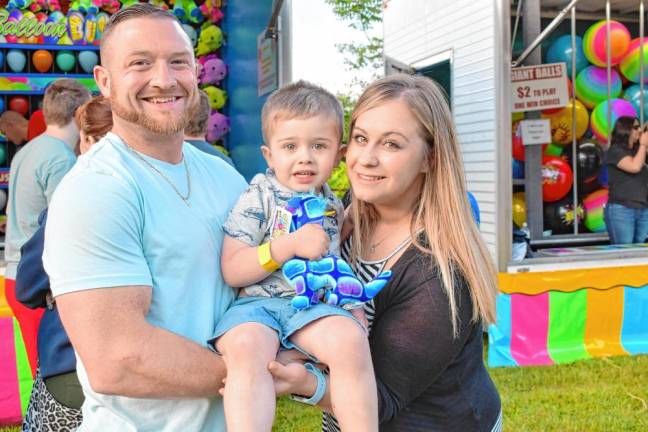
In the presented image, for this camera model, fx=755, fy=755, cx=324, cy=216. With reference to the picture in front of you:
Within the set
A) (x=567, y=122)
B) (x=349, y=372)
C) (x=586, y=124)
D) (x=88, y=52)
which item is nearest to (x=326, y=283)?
(x=349, y=372)

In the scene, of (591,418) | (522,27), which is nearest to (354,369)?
(591,418)

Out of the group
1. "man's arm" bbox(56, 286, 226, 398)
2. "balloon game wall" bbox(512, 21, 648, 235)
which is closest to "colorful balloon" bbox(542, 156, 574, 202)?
"balloon game wall" bbox(512, 21, 648, 235)

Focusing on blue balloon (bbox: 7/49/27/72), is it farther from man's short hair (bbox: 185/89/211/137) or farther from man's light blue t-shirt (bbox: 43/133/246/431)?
man's light blue t-shirt (bbox: 43/133/246/431)

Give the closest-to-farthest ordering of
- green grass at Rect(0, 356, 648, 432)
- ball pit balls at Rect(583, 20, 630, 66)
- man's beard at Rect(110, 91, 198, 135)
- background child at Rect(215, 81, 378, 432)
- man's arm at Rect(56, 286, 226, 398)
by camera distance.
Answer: man's arm at Rect(56, 286, 226, 398) → background child at Rect(215, 81, 378, 432) → man's beard at Rect(110, 91, 198, 135) → green grass at Rect(0, 356, 648, 432) → ball pit balls at Rect(583, 20, 630, 66)

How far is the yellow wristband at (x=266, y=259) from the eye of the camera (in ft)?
6.22

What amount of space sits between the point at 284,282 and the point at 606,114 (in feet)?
21.9

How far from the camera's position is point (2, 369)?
4973 mm

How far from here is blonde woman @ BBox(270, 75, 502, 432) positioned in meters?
1.90

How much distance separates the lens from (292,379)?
5.84ft

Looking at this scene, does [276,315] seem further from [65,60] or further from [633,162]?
[65,60]

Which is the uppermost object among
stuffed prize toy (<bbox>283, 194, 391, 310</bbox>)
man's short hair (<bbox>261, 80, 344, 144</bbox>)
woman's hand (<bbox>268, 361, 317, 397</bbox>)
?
man's short hair (<bbox>261, 80, 344, 144</bbox>)

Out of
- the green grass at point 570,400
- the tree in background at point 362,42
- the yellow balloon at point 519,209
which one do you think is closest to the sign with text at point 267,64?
the green grass at point 570,400

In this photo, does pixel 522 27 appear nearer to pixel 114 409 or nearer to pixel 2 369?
pixel 2 369

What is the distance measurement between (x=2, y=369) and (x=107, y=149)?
3.72m
